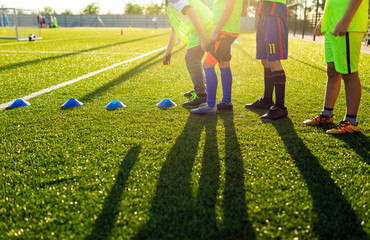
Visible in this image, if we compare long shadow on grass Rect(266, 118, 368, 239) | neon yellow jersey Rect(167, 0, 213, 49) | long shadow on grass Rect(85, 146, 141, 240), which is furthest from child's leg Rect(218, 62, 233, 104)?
long shadow on grass Rect(85, 146, 141, 240)

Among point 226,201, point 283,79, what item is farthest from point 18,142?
point 283,79

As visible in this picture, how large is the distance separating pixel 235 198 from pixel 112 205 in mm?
711

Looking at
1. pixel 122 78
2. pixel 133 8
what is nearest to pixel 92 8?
pixel 133 8

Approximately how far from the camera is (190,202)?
1738 mm

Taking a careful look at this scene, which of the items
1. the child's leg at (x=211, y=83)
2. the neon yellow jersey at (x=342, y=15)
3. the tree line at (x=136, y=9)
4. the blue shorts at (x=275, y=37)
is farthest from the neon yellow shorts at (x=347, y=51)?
the tree line at (x=136, y=9)

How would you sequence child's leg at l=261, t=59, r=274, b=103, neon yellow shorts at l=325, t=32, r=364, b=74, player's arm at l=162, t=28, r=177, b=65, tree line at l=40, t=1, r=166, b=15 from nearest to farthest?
neon yellow shorts at l=325, t=32, r=364, b=74
child's leg at l=261, t=59, r=274, b=103
player's arm at l=162, t=28, r=177, b=65
tree line at l=40, t=1, r=166, b=15

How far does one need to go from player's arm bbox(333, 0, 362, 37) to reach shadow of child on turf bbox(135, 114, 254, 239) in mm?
1423

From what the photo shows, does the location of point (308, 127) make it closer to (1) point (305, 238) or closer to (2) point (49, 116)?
(1) point (305, 238)

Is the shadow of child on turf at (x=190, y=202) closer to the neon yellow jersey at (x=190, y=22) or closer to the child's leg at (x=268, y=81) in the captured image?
the child's leg at (x=268, y=81)

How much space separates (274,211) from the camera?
1.66 m

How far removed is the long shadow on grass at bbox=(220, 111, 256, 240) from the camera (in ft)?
4.93

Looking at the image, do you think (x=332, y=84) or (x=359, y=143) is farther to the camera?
(x=332, y=84)

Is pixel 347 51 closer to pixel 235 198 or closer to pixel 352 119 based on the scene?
pixel 352 119

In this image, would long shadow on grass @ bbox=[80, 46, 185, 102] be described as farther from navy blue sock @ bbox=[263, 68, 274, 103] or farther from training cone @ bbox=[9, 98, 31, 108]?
navy blue sock @ bbox=[263, 68, 274, 103]
